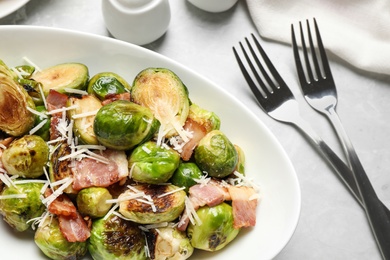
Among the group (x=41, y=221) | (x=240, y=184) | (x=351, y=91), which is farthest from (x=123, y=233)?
(x=351, y=91)

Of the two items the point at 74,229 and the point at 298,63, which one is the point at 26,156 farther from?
the point at 298,63

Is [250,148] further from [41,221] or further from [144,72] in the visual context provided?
[41,221]

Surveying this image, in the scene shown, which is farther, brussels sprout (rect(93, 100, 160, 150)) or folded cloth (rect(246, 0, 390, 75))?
folded cloth (rect(246, 0, 390, 75))

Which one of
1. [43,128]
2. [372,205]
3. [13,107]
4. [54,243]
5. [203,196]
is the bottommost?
[372,205]

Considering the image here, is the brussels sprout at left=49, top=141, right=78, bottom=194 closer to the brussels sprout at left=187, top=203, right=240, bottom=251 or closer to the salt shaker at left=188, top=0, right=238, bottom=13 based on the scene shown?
the brussels sprout at left=187, top=203, right=240, bottom=251

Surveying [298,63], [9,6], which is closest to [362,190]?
[298,63]

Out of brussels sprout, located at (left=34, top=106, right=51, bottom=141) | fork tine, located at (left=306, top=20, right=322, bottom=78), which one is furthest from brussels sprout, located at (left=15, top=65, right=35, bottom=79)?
fork tine, located at (left=306, top=20, right=322, bottom=78)

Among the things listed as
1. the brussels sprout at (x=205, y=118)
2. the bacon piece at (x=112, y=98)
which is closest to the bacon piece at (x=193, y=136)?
the brussels sprout at (x=205, y=118)
